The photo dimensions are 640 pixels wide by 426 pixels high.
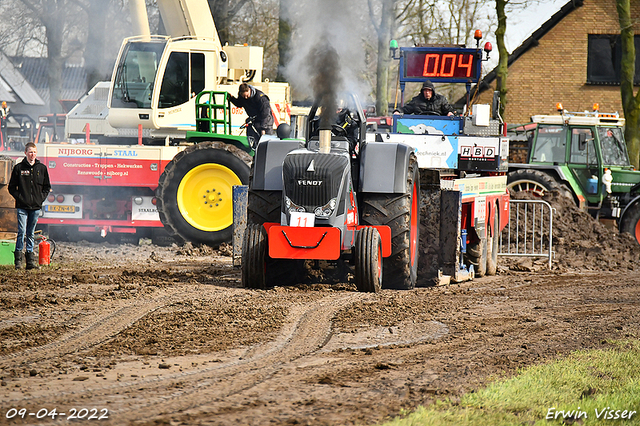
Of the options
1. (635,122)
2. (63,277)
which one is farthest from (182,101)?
(635,122)

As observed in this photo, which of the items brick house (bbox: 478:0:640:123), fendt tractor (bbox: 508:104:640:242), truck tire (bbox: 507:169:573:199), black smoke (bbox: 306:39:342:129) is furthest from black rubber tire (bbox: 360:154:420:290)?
brick house (bbox: 478:0:640:123)

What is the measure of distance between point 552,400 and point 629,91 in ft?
60.6

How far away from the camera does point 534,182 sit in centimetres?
1623

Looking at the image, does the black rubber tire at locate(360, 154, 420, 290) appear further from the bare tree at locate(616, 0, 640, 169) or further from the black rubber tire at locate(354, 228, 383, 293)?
the bare tree at locate(616, 0, 640, 169)

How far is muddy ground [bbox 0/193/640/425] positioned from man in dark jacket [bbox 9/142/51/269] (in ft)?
1.23

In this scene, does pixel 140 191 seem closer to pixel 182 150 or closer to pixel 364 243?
pixel 182 150

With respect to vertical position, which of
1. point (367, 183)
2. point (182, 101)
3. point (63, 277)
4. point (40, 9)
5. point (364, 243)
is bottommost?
point (63, 277)

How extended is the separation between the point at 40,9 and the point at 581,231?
19.2m

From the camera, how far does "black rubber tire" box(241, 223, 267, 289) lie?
8.56 metres

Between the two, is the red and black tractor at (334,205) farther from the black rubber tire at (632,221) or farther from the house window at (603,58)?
the house window at (603,58)

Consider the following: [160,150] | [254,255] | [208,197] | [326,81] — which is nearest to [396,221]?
[254,255]

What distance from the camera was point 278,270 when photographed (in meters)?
9.09

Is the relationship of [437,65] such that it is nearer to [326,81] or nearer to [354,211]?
[326,81]

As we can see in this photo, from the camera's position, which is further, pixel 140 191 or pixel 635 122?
pixel 635 122
